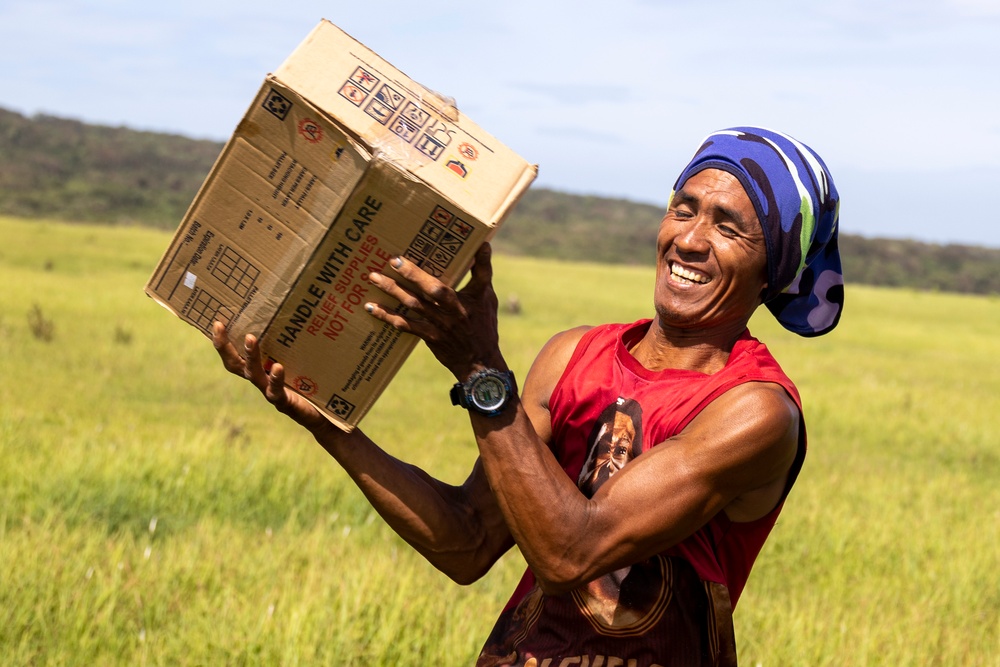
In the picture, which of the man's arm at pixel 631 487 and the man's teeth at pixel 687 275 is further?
the man's teeth at pixel 687 275

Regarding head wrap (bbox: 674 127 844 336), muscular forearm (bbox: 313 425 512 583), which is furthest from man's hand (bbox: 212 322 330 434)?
head wrap (bbox: 674 127 844 336)

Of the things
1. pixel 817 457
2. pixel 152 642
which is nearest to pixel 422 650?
pixel 152 642

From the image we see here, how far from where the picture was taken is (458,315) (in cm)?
221

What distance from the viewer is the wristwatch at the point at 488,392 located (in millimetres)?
2208

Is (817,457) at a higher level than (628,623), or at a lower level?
lower

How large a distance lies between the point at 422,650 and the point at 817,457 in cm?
625

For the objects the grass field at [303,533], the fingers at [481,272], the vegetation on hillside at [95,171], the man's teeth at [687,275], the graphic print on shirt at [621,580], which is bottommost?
the vegetation on hillside at [95,171]

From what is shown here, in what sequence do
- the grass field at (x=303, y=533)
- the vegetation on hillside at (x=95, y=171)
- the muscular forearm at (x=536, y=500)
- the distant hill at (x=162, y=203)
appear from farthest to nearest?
the distant hill at (x=162, y=203) → the vegetation on hillside at (x=95, y=171) → the grass field at (x=303, y=533) → the muscular forearm at (x=536, y=500)

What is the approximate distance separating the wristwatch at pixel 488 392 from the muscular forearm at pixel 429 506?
0.46 metres

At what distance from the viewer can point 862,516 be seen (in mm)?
7559

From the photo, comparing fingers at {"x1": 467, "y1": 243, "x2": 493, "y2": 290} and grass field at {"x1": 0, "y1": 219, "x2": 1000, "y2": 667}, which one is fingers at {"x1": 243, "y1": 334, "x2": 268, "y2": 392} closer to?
fingers at {"x1": 467, "y1": 243, "x2": 493, "y2": 290}

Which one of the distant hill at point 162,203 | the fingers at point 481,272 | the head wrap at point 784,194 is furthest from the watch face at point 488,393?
the distant hill at point 162,203

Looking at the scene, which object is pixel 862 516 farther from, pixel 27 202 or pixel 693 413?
pixel 27 202

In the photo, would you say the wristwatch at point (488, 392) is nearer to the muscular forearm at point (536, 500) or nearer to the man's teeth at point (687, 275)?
the muscular forearm at point (536, 500)
